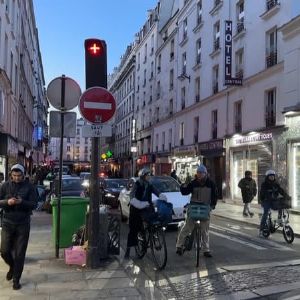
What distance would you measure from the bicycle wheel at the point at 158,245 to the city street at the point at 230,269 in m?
0.17

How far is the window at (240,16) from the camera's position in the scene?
26.3m

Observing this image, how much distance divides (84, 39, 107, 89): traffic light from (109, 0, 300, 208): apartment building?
12.9 metres

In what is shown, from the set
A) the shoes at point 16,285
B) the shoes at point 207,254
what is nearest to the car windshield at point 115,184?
the shoes at point 207,254

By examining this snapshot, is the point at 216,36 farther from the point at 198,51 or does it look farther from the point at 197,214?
the point at 197,214

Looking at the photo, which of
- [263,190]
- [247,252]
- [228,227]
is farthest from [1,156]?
[247,252]

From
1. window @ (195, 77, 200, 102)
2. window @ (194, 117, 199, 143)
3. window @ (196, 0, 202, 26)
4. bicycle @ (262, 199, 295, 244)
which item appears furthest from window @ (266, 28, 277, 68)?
bicycle @ (262, 199, 295, 244)

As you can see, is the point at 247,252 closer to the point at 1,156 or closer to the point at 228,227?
the point at 228,227

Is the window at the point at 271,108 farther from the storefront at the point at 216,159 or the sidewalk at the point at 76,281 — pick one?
the sidewalk at the point at 76,281

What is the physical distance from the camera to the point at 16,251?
23.2ft

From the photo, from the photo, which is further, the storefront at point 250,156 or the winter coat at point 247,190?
the storefront at point 250,156

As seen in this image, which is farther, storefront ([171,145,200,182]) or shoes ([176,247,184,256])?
storefront ([171,145,200,182])

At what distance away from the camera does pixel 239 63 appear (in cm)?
2684

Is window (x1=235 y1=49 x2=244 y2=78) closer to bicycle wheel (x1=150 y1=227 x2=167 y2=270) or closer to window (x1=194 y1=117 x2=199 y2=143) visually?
window (x1=194 y1=117 x2=199 y2=143)

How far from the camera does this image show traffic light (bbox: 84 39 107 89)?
8.59m
